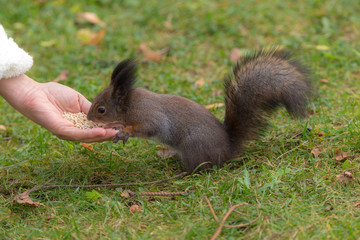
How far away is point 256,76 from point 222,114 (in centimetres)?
59

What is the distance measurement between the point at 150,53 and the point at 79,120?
4.89ft

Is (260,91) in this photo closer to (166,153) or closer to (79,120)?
(166,153)

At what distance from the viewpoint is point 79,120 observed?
2.40 m

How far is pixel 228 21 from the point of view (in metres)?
4.19

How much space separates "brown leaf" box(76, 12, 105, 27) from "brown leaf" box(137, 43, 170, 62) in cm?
72

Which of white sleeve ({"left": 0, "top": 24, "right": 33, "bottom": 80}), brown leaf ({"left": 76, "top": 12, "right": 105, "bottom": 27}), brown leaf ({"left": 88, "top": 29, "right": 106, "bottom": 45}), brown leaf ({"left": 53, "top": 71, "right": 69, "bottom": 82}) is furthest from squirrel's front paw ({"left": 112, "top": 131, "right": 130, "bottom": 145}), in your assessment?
brown leaf ({"left": 76, "top": 12, "right": 105, "bottom": 27})

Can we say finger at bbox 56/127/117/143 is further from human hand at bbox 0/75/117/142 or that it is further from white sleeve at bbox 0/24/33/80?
white sleeve at bbox 0/24/33/80

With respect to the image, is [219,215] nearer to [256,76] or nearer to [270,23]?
[256,76]

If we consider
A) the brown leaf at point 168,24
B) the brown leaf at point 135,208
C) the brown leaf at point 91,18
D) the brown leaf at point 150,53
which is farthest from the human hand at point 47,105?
the brown leaf at point 91,18

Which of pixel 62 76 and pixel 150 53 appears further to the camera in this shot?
pixel 150 53

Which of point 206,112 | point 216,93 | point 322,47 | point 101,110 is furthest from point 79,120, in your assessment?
point 322,47

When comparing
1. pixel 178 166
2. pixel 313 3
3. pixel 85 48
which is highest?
pixel 313 3

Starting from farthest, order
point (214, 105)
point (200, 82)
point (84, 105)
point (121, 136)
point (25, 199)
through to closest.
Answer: point (200, 82) < point (214, 105) < point (84, 105) < point (121, 136) < point (25, 199)

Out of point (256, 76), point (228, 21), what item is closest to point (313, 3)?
point (228, 21)
